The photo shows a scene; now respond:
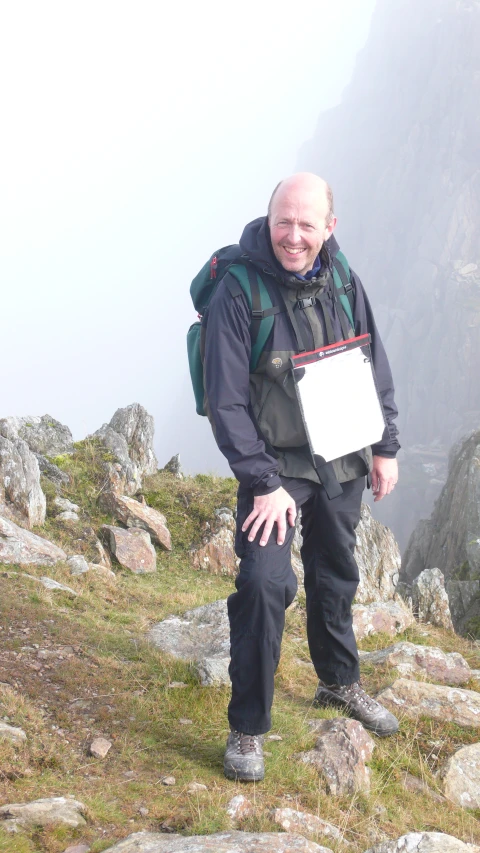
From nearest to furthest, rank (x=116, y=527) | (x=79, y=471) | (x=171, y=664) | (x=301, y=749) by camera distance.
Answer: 1. (x=301, y=749)
2. (x=171, y=664)
3. (x=116, y=527)
4. (x=79, y=471)

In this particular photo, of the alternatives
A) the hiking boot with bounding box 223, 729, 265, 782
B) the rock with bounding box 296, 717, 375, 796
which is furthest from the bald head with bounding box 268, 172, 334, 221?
the rock with bounding box 296, 717, 375, 796

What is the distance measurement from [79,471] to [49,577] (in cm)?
381

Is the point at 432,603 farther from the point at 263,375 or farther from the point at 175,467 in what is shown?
the point at 263,375

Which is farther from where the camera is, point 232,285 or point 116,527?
point 116,527

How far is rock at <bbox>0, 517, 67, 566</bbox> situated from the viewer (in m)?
7.82

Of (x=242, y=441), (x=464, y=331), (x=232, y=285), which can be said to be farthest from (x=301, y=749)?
(x=464, y=331)

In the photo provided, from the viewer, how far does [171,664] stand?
5.62m

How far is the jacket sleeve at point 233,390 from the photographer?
3.84m

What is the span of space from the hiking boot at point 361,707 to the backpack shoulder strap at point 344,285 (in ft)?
9.14

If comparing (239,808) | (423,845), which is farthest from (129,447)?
A: (423,845)

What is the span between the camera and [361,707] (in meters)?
4.84

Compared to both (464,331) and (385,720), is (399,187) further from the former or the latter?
(385,720)

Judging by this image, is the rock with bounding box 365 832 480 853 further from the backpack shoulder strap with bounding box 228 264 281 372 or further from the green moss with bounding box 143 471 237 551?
the green moss with bounding box 143 471 237 551

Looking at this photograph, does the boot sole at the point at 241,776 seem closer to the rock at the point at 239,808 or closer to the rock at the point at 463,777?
the rock at the point at 239,808
